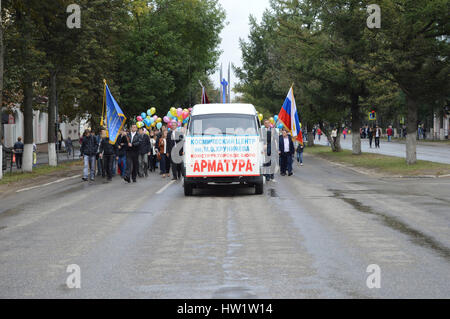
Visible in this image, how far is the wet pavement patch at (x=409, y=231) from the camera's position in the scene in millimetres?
9188

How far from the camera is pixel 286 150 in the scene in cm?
2548

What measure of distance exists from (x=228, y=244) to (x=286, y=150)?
16.1m

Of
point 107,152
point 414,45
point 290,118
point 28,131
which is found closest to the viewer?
point 107,152

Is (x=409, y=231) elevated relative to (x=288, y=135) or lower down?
lower down

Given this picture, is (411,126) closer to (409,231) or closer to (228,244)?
(409,231)

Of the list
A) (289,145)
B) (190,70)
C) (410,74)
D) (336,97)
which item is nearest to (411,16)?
(410,74)

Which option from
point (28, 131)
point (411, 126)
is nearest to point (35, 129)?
point (28, 131)

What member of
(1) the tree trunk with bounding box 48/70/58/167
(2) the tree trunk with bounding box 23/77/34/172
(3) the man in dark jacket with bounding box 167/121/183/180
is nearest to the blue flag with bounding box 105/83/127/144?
(3) the man in dark jacket with bounding box 167/121/183/180

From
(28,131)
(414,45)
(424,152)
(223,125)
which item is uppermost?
(414,45)

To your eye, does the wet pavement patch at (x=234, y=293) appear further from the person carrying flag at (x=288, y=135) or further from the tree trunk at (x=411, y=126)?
the tree trunk at (x=411, y=126)

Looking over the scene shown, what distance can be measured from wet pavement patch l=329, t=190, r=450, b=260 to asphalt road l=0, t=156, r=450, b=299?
0.02m

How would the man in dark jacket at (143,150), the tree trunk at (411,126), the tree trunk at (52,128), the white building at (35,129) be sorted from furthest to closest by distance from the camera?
the white building at (35,129) → the tree trunk at (52,128) → the tree trunk at (411,126) → the man in dark jacket at (143,150)

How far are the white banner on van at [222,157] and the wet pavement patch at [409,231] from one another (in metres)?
2.99

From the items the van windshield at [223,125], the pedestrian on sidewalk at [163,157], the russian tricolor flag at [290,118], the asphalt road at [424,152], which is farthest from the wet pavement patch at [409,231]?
the asphalt road at [424,152]
